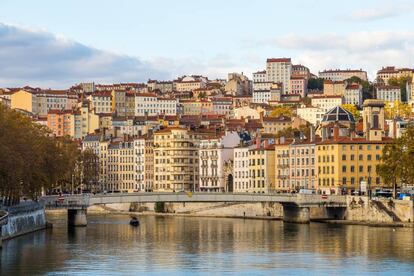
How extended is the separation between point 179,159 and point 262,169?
2196 cm

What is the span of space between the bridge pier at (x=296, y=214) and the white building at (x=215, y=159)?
35.9 m

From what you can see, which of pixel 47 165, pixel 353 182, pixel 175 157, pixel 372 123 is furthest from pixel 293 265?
pixel 175 157

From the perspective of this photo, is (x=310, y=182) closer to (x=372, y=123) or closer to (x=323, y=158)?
(x=323, y=158)

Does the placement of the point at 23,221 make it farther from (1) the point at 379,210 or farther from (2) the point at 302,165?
(2) the point at 302,165

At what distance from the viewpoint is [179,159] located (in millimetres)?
151375

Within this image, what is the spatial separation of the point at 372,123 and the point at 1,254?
69.5 meters

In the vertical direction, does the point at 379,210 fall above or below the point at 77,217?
above

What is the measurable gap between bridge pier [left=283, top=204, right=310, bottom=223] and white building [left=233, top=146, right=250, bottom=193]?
27121 millimetres

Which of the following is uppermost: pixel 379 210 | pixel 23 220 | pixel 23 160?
pixel 23 160

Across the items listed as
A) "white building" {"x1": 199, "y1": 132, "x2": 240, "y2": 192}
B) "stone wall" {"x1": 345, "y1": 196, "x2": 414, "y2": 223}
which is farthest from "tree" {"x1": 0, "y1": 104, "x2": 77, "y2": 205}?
"white building" {"x1": 199, "y1": 132, "x2": 240, "y2": 192}

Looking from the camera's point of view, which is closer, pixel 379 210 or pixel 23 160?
pixel 23 160

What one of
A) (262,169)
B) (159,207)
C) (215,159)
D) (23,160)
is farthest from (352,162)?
(23,160)

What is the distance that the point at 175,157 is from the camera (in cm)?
15175

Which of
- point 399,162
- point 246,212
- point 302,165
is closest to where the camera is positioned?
point 399,162
